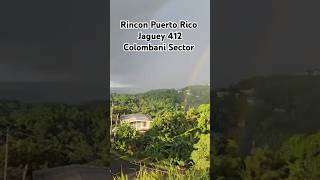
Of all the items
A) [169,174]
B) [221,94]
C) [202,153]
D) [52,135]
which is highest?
[221,94]

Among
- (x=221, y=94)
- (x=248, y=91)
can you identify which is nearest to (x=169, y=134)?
(x=221, y=94)

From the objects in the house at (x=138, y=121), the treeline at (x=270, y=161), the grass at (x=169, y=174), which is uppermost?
the house at (x=138, y=121)

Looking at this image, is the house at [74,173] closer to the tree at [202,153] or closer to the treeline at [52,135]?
the treeline at [52,135]

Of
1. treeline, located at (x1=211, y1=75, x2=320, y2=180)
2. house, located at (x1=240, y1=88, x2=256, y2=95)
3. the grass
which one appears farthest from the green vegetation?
house, located at (x1=240, y1=88, x2=256, y2=95)

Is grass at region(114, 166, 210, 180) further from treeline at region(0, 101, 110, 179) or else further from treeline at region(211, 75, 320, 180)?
treeline at region(0, 101, 110, 179)

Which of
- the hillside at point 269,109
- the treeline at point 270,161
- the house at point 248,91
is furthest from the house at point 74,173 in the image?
the house at point 248,91

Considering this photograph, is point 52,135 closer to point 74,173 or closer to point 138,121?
point 74,173
